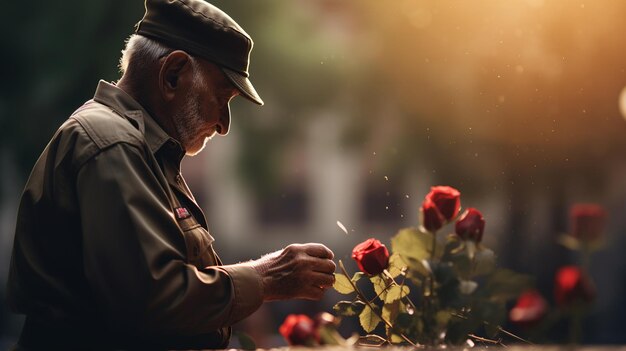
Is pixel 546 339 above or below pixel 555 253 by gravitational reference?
above

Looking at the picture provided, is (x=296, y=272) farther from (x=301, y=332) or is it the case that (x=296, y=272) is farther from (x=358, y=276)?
(x=301, y=332)

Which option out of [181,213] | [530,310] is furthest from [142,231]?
[530,310]

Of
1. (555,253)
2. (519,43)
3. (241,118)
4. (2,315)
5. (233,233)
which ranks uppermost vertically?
(519,43)

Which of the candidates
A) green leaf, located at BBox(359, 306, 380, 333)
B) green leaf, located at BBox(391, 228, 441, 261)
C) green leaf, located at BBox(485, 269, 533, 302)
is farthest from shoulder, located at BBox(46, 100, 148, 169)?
green leaf, located at BBox(485, 269, 533, 302)

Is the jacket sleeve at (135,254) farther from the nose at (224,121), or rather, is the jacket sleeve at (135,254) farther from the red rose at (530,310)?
the red rose at (530,310)

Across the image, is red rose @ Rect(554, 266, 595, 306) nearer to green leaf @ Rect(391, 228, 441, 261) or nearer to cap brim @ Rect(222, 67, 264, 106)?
green leaf @ Rect(391, 228, 441, 261)

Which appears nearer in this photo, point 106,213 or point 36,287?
point 106,213

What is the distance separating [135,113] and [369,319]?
32.3 inches

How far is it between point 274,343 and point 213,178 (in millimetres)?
6636

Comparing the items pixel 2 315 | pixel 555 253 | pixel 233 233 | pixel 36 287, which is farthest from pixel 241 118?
pixel 233 233

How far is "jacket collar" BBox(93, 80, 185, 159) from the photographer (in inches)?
101

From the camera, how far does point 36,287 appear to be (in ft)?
7.74

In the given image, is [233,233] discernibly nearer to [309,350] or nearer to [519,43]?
[519,43]

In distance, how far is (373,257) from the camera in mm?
2561
